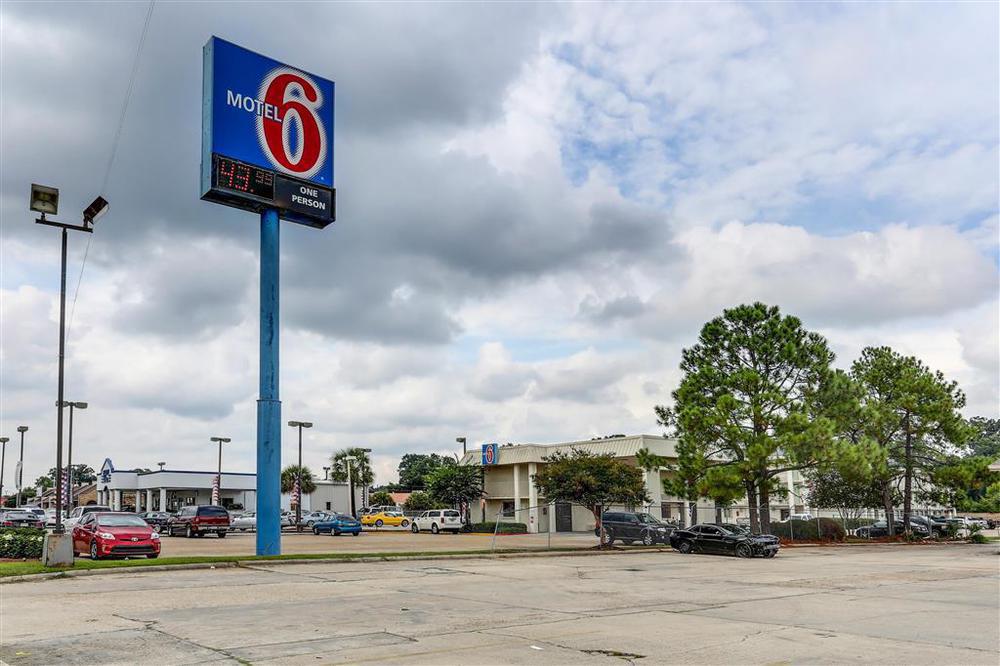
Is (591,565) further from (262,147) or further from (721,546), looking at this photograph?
(262,147)

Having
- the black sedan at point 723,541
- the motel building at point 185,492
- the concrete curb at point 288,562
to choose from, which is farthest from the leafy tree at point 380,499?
the black sedan at point 723,541

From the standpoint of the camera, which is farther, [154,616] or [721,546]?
[721,546]

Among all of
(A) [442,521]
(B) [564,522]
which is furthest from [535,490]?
(A) [442,521]

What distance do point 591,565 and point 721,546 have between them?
927cm

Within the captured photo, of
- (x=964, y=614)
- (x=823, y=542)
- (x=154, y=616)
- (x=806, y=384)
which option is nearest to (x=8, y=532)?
(x=154, y=616)

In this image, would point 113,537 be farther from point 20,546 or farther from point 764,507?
point 764,507

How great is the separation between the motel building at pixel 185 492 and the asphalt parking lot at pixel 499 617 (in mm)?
60380

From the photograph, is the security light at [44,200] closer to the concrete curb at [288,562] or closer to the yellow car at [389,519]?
the concrete curb at [288,562]

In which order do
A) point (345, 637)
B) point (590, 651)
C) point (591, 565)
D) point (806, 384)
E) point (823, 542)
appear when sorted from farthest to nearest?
point (823, 542) → point (806, 384) → point (591, 565) → point (345, 637) → point (590, 651)

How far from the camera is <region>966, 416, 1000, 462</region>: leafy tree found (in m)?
48.2

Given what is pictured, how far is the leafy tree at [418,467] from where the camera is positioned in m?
105

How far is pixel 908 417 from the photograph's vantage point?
157ft

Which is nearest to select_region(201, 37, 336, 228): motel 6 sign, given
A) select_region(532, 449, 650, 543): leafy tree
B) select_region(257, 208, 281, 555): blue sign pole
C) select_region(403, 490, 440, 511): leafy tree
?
select_region(257, 208, 281, 555): blue sign pole

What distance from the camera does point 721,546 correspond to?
34.1m
